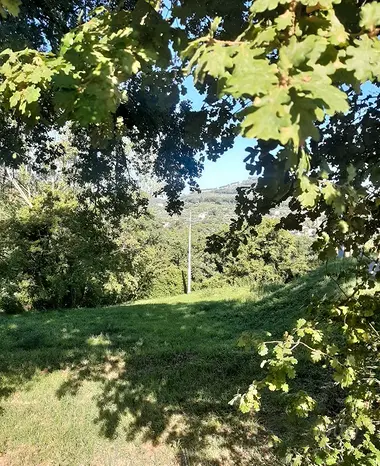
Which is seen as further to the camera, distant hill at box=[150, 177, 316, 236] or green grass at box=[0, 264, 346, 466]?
green grass at box=[0, 264, 346, 466]

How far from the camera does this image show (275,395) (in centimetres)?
639

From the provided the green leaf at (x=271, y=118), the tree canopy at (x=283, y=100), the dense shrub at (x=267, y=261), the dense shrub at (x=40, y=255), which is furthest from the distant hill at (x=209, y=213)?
the dense shrub at (x=40, y=255)

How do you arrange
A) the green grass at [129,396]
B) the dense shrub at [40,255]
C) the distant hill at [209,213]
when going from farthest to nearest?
the dense shrub at [40,255]
the green grass at [129,396]
the distant hill at [209,213]

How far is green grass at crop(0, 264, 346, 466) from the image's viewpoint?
495 cm

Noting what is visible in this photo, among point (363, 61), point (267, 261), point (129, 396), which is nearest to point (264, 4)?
point (363, 61)

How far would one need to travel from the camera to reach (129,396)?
6.62m

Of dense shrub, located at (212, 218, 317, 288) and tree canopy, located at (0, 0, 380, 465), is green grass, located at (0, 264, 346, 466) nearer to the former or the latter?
tree canopy, located at (0, 0, 380, 465)

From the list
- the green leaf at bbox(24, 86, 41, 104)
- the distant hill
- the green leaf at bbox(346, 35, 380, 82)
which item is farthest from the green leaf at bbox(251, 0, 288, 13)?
the distant hill

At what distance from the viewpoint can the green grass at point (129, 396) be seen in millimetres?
4949

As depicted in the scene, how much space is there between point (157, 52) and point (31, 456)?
5.14 m

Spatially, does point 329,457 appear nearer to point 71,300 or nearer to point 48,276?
point 48,276

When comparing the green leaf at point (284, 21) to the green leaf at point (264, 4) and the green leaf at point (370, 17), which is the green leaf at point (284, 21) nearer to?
the green leaf at point (264, 4)

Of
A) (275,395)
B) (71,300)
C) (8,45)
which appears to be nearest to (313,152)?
(8,45)

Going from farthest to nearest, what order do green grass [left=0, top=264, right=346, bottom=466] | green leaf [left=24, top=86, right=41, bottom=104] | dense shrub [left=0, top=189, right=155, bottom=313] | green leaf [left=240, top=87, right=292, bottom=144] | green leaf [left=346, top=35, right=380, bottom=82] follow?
1. dense shrub [left=0, top=189, right=155, bottom=313]
2. green grass [left=0, top=264, right=346, bottom=466]
3. green leaf [left=24, top=86, right=41, bottom=104]
4. green leaf [left=346, top=35, right=380, bottom=82]
5. green leaf [left=240, top=87, right=292, bottom=144]
